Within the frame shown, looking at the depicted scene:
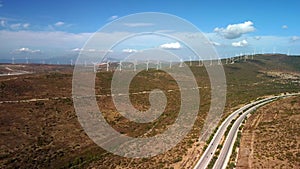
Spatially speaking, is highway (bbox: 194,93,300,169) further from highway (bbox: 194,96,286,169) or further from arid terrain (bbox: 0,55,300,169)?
arid terrain (bbox: 0,55,300,169)

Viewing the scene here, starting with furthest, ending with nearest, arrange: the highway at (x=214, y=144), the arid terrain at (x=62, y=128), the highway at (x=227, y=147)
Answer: the arid terrain at (x=62, y=128)
the highway at (x=214, y=144)
the highway at (x=227, y=147)

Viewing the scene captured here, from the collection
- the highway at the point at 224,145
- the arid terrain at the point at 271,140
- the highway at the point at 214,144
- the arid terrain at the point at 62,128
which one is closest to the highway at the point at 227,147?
the highway at the point at 224,145

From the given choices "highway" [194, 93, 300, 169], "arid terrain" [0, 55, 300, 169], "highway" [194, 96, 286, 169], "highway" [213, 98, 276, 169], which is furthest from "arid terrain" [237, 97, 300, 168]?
"highway" [194, 96, 286, 169]

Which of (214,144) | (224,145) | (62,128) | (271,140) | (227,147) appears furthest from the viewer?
(62,128)

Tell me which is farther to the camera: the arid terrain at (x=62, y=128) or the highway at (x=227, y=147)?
the arid terrain at (x=62, y=128)

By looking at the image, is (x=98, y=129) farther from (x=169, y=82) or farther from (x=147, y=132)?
(x=169, y=82)

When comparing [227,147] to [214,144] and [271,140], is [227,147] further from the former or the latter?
[271,140]

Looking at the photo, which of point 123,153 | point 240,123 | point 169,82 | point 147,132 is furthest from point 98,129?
point 169,82

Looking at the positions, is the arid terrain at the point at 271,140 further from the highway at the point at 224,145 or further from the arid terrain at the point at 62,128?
the arid terrain at the point at 62,128

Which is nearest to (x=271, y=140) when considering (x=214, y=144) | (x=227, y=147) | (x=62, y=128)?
(x=227, y=147)
